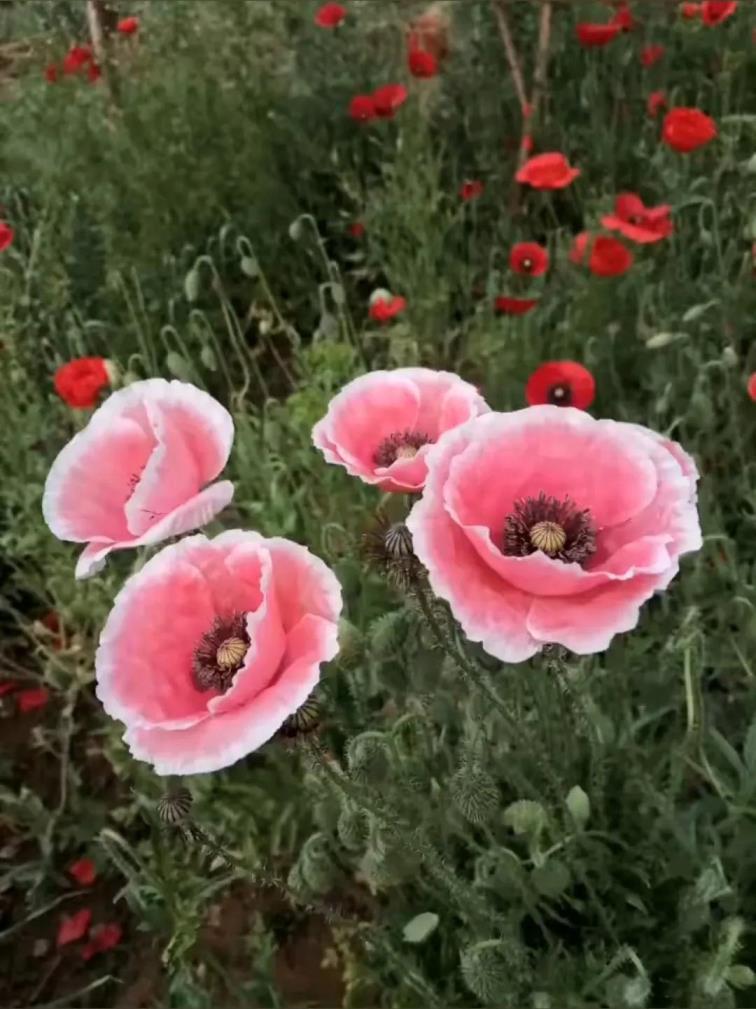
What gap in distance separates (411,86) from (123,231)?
75cm

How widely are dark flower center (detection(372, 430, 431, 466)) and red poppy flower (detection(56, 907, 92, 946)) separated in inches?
38.7

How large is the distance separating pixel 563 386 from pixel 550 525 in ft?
2.41

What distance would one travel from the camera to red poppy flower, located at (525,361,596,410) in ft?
4.58

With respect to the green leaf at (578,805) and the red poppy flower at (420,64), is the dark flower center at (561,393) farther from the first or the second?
the red poppy flower at (420,64)

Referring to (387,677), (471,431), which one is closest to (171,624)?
(471,431)

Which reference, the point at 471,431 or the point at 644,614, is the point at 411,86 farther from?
the point at 471,431

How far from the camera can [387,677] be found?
43.2 inches

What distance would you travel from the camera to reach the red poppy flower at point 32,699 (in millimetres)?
1720

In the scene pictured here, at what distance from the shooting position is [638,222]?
173 centimetres

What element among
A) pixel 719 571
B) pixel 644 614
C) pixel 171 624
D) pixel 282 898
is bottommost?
pixel 282 898

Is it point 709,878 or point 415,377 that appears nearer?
point 415,377

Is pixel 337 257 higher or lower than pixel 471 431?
lower

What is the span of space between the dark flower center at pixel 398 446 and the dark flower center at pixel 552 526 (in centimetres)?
11

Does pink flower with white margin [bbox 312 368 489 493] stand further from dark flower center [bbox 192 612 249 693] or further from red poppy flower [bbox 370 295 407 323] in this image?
red poppy flower [bbox 370 295 407 323]
